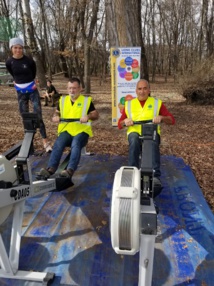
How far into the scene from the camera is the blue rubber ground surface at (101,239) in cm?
206

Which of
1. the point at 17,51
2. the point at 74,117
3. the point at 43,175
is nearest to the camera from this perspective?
the point at 43,175

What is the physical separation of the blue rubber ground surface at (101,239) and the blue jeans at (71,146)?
1.36ft

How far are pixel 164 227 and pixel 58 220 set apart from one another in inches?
39.8

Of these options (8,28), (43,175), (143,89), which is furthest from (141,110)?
(8,28)

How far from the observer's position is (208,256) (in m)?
2.23

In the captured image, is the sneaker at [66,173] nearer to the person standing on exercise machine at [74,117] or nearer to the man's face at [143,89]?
the person standing on exercise machine at [74,117]

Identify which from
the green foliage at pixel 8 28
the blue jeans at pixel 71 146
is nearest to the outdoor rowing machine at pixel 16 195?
the blue jeans at pixel 71 146

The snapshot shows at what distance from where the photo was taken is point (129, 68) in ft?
21.8

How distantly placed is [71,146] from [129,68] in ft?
12.8

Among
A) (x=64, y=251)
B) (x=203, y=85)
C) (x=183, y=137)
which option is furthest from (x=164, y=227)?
(x=203, y=85)

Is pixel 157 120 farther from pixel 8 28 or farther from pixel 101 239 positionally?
pixel 8 28

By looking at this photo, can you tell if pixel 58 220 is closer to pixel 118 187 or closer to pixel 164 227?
pixel 164 227

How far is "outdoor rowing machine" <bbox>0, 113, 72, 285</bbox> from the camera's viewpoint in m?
2.00

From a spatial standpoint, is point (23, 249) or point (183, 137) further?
point (183, 137)
